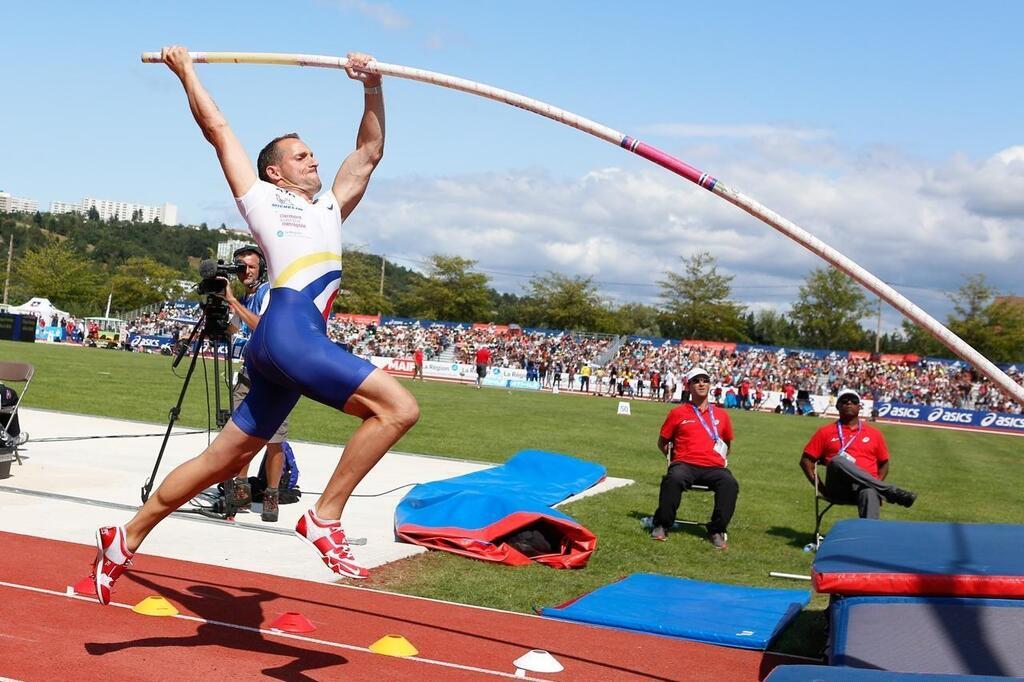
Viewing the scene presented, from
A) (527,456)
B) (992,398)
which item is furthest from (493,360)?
(527,456)

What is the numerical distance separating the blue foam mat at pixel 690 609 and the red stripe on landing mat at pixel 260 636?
0.14 m

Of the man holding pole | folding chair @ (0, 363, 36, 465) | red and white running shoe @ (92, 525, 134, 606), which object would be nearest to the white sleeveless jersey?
the man holding pole

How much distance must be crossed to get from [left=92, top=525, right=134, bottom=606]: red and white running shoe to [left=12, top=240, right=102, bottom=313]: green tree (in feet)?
287

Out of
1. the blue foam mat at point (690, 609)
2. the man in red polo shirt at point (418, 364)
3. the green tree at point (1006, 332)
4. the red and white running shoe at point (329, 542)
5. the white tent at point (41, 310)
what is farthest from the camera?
the green tree at point (1006, 332)

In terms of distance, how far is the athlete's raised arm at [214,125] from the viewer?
4465 millimetres

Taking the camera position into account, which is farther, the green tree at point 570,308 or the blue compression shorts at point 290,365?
the green tree at point 570,308

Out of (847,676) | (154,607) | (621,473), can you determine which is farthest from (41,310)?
(847,676)

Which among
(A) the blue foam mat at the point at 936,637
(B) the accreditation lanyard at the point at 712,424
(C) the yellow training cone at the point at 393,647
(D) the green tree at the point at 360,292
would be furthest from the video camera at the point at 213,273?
(D) the green tree at the point at 360,292

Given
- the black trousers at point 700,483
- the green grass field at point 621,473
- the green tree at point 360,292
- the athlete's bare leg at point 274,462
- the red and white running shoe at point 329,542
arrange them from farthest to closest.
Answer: the green tree at point 360,292, the black trousers at point 700,483, the athlete's bare leg at point 274,462, the green grass field at point 621,473, the red and white running shoe at point 329,542

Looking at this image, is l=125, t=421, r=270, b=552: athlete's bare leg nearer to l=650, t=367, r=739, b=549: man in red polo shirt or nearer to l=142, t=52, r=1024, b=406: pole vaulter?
l=142, t=52, r=1024, b=406: pole vaulter

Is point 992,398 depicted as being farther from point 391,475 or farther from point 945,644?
point 945,644

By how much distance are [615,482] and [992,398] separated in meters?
41.1

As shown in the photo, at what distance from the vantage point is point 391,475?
1166cm

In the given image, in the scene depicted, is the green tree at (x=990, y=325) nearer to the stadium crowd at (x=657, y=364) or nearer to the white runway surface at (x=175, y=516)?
the stadium crowd at (x=657, y=364)
